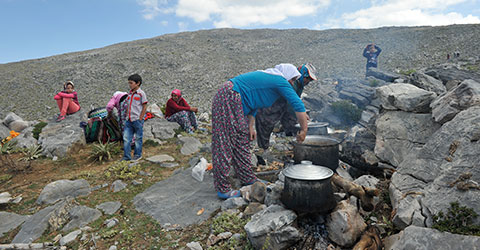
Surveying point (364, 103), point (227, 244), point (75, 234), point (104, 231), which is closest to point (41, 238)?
point (75, 234)

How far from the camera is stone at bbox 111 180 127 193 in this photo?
15.2ft

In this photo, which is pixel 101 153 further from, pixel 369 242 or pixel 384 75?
pixel 384 75

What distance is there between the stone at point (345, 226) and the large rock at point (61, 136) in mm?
6536

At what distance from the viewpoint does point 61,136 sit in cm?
702

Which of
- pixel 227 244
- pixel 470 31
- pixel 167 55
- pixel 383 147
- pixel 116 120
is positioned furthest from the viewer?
pixel 167 55

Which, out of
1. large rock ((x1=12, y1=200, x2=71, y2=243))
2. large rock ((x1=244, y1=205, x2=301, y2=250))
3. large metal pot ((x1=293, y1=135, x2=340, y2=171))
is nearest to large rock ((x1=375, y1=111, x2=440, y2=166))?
large metal pot ((x1=293, y1=135, x2=340, y2=171))

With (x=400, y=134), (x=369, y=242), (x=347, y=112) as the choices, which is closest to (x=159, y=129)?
(x=347, y=112)

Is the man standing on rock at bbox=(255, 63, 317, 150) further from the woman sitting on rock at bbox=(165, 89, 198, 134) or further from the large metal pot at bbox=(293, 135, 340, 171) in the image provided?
the woman sitting on rock at bbox=(165, 89, 198, 134)

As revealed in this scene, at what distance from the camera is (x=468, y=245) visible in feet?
6.23

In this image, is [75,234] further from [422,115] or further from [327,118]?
[327,118]

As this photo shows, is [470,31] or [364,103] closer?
[364,103]

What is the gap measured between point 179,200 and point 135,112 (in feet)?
8.42

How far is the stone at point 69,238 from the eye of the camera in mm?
3147

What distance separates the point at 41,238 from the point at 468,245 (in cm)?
437
